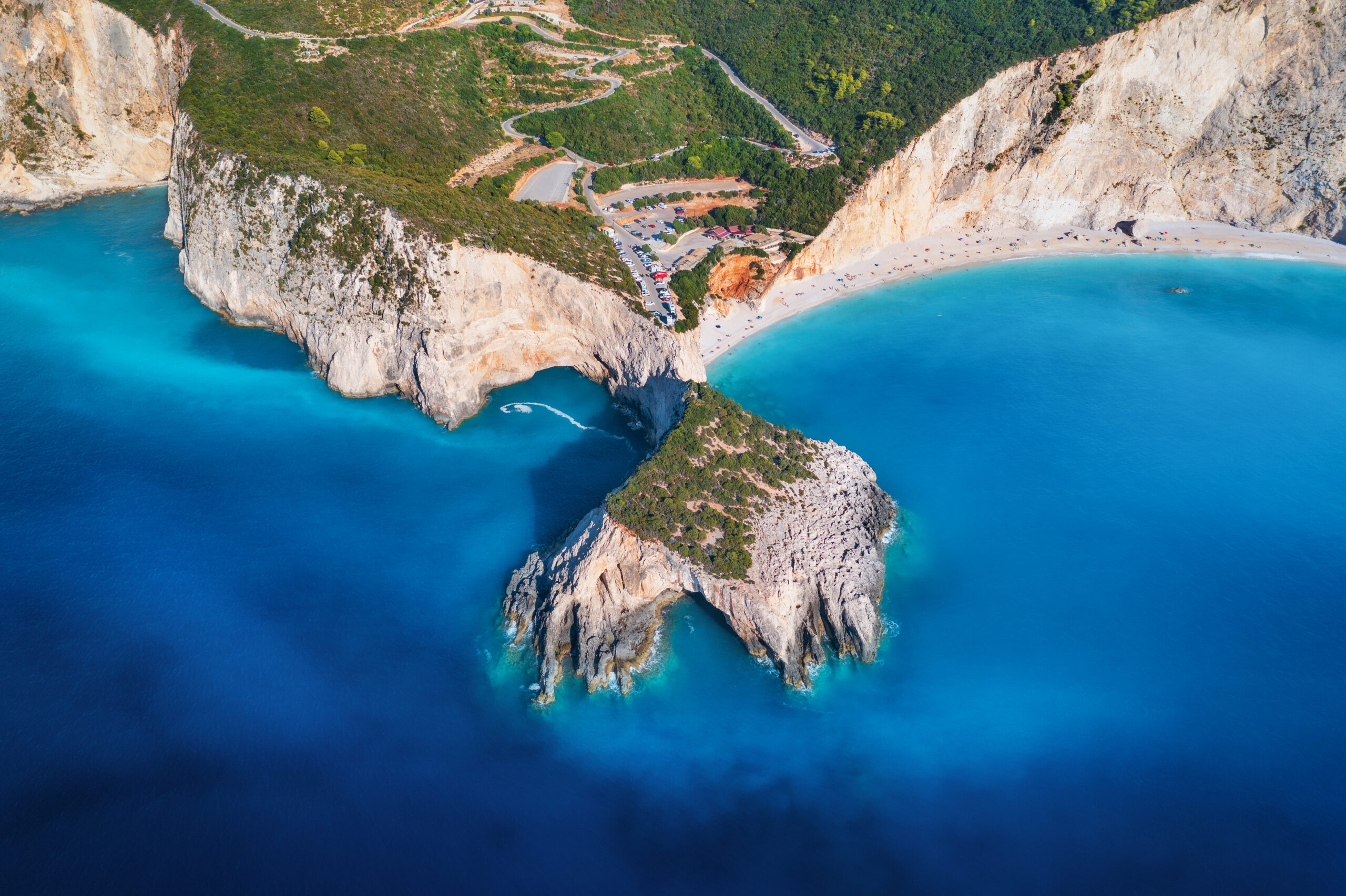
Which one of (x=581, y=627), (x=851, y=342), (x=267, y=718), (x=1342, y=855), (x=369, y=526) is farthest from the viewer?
(x=851, y=342)

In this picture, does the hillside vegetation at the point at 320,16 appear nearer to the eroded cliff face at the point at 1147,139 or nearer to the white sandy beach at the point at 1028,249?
the white sandy beach at the point at 1028,249

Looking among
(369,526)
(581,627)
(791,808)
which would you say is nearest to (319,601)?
(369,526)

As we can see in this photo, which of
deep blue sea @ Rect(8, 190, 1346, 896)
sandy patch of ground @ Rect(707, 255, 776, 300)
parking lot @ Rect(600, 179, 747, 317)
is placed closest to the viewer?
deep blue sea @ Rect(8, 190, 1346, 896)

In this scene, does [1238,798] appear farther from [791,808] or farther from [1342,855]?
[791,808]

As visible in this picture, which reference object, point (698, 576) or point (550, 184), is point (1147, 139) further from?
point (698, 576)

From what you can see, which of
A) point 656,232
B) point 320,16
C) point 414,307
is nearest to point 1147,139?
point 656,232

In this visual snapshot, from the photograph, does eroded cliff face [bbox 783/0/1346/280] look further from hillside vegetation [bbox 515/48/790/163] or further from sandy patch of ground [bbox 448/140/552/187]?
sandy patch of ground [bbox 448/140/552/187]

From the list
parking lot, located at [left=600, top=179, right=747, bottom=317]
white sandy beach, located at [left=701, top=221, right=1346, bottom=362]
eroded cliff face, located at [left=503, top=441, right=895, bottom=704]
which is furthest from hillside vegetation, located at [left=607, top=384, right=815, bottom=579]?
white sandy beach, located at [left=701, top=221, right=1346, bottom=362]
